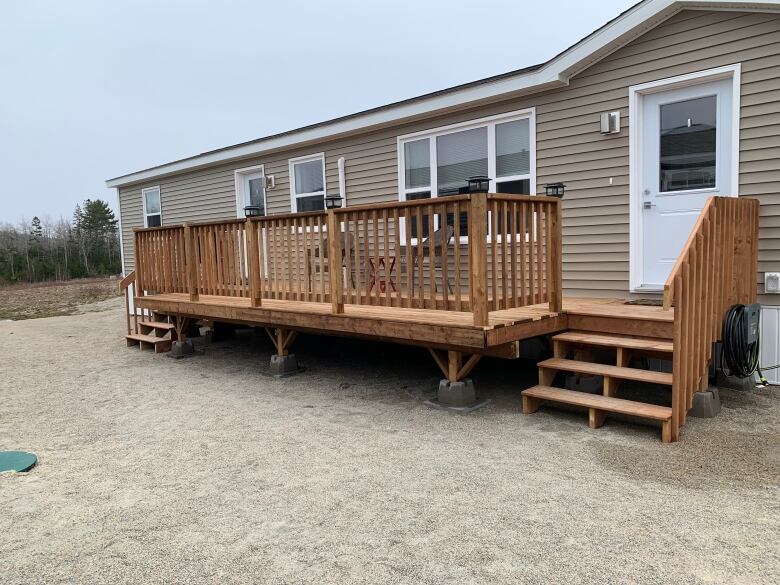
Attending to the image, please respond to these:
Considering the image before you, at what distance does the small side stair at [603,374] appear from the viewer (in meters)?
3.72

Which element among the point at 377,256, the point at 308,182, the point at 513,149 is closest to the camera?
the point at 377,256

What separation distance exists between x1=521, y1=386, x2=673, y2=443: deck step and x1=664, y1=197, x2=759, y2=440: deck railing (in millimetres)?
76

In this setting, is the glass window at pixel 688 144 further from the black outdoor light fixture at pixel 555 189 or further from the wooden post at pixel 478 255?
the wooden post at pixel 478 255

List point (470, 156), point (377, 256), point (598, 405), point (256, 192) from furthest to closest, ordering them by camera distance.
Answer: point (256, 192) → point (470, 156) → point (377, 256) → point (598, 405)

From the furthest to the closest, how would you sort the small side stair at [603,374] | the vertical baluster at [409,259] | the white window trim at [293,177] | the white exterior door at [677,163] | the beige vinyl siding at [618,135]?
1. the white window trim at [293,177]
2. the white exterior door at [677,163]
3. the beige vinyl siding at [618,135]
4. the vertical baluster at [409,259]
5. the small side stair at [603,374]

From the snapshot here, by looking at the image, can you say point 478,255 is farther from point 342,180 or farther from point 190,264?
point 342,180

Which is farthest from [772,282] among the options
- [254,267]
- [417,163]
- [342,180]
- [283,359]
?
[342,180]

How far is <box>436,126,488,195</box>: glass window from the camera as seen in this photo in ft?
21.6

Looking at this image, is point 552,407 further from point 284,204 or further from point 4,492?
point 284,204

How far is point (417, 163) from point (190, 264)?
9.94 ft

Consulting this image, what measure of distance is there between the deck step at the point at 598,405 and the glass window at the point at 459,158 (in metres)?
3.02

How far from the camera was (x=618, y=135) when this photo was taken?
5.46 metres

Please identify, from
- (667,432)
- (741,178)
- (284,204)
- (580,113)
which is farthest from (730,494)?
(284,204)

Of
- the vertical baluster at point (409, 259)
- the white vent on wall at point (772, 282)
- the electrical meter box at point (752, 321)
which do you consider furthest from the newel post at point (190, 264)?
the white vent on wall at point (772, 282)
